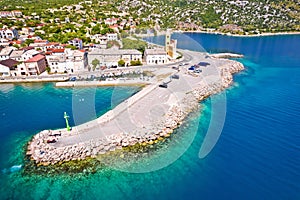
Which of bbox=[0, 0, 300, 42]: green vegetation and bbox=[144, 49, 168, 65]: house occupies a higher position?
bbox=[0, 0, 300, 42]: green vegetation

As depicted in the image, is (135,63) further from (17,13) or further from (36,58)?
(17,13)

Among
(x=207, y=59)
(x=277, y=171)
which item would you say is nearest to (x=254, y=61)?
(x=207, y=59)

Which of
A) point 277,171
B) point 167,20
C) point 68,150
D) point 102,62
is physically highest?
point 167,20

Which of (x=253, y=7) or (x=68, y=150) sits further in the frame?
(x=253, y=7)

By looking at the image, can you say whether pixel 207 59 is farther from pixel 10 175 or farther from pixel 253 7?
pixel 253 7

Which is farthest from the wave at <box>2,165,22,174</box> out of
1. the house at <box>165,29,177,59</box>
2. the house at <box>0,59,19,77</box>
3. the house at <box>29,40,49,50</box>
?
the house at <box>165,29,177,59</box>

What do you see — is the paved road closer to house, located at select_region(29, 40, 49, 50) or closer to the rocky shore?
the rocky shore

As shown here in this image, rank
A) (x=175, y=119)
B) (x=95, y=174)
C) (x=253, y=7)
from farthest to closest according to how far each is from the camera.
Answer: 1. (x=253, y=7)
2. (x=175, y=119)
3. (x=95, y=174)

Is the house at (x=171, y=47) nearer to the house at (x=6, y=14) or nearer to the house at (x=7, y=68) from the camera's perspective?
the house at (x=7, y=68)

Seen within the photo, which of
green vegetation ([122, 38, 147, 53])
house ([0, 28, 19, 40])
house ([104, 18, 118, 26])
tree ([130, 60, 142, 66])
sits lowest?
tree ([130, 60, 142, 66])
